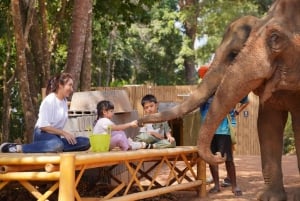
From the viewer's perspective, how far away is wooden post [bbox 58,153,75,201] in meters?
5.17

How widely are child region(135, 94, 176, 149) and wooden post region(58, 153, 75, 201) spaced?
7.66 ft

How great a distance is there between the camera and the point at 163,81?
30.7m

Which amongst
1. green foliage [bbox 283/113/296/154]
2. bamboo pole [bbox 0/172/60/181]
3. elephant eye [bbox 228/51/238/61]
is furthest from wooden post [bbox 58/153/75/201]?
green foliage [bbox 283/113/296/154]

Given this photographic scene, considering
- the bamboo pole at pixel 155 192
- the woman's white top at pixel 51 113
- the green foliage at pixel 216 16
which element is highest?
the green foliage at pixel 216 16

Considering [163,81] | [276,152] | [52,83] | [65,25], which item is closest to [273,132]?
[276,152]

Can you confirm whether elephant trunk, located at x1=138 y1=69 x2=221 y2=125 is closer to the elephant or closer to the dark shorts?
the elephant

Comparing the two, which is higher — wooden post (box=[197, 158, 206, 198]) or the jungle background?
the jungle background

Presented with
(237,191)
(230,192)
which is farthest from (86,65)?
(237,191)

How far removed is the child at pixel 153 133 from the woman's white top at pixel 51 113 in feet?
3.71

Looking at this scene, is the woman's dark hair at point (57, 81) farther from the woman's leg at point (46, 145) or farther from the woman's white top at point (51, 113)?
the woman's leg at point (46, 145)

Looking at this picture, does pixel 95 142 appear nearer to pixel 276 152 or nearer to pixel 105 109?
pixel 105 109

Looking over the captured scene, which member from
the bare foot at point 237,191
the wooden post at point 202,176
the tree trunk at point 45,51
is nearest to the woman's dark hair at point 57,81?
the wooden post at point 202,176

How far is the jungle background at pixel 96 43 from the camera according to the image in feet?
36.2

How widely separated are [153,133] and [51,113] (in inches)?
58.4
